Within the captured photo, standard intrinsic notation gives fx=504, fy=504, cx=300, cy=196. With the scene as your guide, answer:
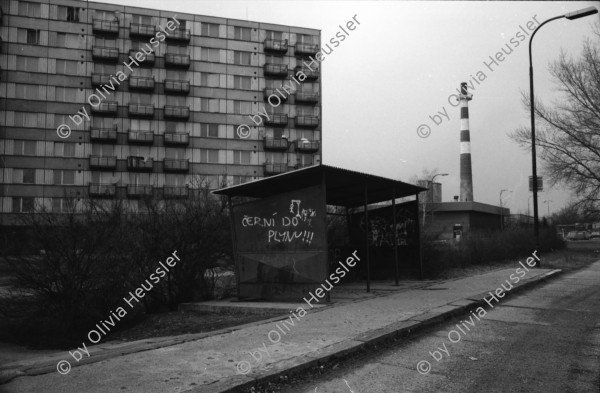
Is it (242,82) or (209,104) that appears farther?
(242,82)

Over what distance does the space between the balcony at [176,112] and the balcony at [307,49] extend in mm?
15979

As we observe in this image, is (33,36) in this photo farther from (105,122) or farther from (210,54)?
(210,54)

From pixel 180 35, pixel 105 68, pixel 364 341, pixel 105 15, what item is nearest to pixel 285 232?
pixel 364 341

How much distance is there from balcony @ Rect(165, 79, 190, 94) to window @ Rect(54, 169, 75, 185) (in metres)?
13.8

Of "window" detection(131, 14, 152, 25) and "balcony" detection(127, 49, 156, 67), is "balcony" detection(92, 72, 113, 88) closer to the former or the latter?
"balcony" detection(127, 49, 156, 67)

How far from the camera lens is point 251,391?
5.06 m

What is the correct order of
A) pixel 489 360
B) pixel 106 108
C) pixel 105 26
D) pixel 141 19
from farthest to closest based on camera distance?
pixel 141 19
pixel 105 26
pixel 106 108
pixel 489 360

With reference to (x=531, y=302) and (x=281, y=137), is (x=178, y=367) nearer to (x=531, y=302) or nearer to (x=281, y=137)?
(x=531, y=302)

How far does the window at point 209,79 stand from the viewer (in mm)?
59019

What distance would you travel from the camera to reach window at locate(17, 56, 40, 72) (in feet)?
172

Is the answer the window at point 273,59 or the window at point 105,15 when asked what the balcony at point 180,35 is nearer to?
the window at point 105,15

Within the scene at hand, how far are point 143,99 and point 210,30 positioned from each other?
457 inches

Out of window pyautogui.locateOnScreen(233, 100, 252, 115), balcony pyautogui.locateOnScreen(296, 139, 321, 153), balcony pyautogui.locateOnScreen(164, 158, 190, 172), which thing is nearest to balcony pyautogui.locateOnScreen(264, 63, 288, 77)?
window pyautogui.locateOnScreen(233, 100, 252, 115)

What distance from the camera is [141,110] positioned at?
55.8 metres
